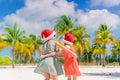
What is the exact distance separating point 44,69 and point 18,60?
215 feet

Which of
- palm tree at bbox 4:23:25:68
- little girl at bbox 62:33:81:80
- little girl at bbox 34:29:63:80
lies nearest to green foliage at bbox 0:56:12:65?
palm tree at bbox 4:23:25:68

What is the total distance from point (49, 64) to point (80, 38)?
4977 cm

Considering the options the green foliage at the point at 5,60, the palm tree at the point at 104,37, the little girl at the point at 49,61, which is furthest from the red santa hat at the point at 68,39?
the green foliage at the point at 5,60

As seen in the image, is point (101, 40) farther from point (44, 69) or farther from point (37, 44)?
point (44, 69)

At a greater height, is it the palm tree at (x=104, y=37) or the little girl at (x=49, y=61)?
the palm tree at (x=104, y=37)

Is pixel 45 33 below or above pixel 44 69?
above

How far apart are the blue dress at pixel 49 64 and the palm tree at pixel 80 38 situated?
4627cm

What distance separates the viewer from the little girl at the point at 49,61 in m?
7.45

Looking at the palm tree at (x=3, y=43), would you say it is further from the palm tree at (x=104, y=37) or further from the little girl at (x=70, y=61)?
the little girl at (x=70, y=61)

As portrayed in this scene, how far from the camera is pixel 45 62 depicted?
7539 mm

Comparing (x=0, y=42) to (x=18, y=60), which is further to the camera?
(x=18, y=60)

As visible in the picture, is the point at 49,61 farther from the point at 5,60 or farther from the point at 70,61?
the point at 5,60

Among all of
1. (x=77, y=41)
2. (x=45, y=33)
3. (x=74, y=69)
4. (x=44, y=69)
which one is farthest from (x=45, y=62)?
(x=77, y=41)

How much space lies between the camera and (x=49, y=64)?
294 inches
